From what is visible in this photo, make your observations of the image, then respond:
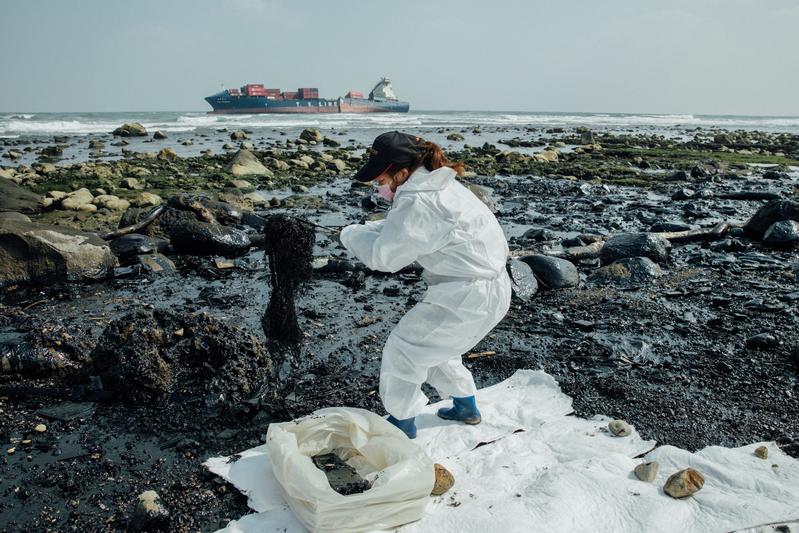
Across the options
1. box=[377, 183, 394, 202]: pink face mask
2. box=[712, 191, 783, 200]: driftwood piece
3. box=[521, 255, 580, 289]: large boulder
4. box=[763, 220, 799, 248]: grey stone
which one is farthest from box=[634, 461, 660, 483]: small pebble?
box=[712, 191, 783, 200]: driftwood piece

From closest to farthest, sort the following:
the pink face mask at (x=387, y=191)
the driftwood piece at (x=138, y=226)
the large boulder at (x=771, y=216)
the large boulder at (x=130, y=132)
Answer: the pink face mask at (x=387, y=191)
the driftwood piece at (x=138, y=226)
the large boulder at (x=771, y=216)
the large boulder at (x=130, y=132)

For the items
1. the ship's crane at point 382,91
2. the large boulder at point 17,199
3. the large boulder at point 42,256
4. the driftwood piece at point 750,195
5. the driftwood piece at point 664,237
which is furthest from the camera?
the ship's crane at point 382,91

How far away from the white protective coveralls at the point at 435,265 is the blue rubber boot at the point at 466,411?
367 millimetres

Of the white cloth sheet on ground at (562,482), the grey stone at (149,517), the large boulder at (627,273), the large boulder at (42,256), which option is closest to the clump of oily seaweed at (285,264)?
the white cloth sheet on ground at (562,482)

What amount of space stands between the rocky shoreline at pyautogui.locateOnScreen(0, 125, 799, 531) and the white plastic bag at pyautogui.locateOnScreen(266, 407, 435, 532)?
0.39 m

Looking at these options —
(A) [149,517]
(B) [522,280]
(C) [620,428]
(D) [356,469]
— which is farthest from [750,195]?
(A) [149,517]

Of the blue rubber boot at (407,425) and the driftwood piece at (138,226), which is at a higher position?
the driftwood piece at (138,226)

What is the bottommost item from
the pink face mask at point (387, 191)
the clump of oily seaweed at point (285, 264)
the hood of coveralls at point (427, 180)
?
the clump of oily seaweed at point (285, 264)

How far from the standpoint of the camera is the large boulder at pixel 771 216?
8211 millimetres

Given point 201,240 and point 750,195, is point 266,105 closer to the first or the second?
point 750,195

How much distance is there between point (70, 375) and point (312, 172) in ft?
38.5

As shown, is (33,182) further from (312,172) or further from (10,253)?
(10,253)

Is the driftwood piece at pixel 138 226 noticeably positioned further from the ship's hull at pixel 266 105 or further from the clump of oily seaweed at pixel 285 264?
the ship's hull at pixel 266 105

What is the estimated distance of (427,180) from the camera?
292 centimetres
